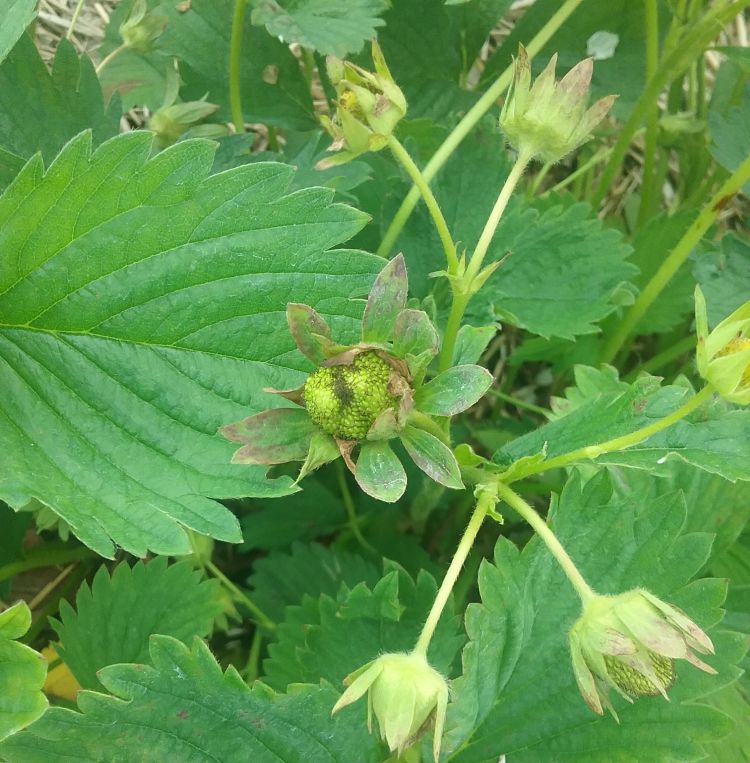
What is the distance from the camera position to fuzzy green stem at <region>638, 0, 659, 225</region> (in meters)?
1.10

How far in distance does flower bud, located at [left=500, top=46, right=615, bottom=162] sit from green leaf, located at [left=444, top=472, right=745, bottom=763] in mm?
339

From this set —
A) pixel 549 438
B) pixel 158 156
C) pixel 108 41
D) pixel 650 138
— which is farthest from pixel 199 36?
pixel 549 438

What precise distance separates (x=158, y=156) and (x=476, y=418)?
82 centimetres

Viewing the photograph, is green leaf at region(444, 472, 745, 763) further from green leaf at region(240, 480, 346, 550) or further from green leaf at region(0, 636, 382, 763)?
green leaf at region(240, 480, 346, 550)

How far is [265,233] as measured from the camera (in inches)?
33.8

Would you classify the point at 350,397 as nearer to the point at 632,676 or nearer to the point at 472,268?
the point at 472,268

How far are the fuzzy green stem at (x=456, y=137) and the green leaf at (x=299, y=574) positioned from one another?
50 centimetres

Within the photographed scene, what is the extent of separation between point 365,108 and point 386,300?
0.74ft

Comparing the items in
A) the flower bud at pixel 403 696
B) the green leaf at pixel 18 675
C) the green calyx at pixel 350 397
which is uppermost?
the green calyx at pixel 350 397

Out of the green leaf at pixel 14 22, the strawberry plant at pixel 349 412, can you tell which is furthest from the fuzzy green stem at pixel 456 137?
the green leaf at pixel 14 22

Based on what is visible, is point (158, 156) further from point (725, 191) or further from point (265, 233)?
point (725, 191)

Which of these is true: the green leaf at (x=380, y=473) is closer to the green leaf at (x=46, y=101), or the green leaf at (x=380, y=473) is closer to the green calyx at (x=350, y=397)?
the green calyx at (x=350, y=397)

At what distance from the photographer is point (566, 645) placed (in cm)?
87

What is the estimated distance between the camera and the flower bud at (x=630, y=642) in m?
0.63
